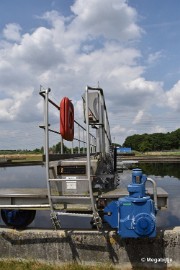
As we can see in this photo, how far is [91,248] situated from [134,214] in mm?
1050

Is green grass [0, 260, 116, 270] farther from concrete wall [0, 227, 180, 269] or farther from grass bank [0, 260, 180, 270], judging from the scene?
concrete wall [0, 227, 180, 269]

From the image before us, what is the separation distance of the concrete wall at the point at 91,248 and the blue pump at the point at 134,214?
50 cm

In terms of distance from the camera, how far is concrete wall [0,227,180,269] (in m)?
5.43

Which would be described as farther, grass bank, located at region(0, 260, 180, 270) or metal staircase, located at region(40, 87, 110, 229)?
grass bank, located at region(0, 260, 180, 270)

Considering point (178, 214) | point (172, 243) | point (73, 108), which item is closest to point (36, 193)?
point (73, 108)

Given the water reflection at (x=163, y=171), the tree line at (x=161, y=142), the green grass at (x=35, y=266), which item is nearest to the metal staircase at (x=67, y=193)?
the green grass at (x=35, y=266)

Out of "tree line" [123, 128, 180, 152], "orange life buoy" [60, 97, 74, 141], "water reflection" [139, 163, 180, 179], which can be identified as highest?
"tree line" [123, 128, 180, 152]

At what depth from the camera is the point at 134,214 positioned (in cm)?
500

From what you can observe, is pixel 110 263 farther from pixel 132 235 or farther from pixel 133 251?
pixel 132 235

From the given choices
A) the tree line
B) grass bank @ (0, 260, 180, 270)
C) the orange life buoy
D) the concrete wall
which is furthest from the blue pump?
the tree line

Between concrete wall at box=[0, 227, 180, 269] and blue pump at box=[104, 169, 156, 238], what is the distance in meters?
0.50

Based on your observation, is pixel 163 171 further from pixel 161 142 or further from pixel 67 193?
pixel 161 142

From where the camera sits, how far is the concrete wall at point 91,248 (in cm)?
543

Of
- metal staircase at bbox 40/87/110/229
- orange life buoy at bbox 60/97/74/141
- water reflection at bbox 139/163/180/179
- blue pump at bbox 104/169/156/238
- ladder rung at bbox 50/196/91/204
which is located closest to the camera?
blue pump at bbox 104/169/156/238
